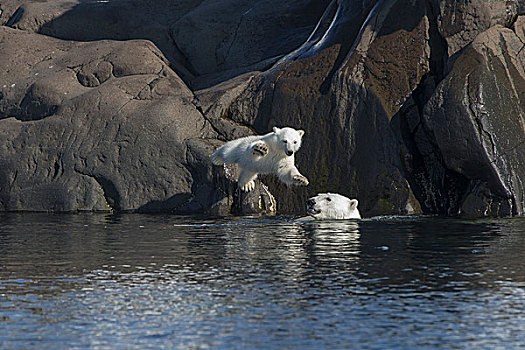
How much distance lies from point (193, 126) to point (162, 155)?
3.12 feet

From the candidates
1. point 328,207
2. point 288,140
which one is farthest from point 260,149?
point 328,207

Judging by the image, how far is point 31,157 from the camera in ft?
66.8

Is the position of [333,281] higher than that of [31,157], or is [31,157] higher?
[31,157]

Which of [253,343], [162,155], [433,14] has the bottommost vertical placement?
[253,343]

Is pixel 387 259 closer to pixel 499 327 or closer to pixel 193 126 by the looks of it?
pixel 499 327

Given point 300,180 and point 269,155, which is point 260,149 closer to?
point 269,155

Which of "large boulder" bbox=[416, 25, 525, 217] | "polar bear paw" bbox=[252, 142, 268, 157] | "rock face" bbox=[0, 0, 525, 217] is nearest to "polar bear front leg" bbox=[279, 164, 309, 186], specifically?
"polar bear paw" bbox=[252, 142, 268, 157]

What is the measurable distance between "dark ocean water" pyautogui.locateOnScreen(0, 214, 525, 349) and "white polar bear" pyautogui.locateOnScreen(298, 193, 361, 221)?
1.30 m

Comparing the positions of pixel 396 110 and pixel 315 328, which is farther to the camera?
pixel 396 110

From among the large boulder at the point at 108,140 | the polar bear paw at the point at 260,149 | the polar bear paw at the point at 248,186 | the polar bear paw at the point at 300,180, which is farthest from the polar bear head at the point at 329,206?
the large boulder at the point at 108,140

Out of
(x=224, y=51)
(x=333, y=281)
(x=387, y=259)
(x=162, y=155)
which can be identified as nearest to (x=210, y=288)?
(x=333, y=281)

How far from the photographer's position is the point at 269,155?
1638 centimetres

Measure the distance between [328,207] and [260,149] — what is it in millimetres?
2130

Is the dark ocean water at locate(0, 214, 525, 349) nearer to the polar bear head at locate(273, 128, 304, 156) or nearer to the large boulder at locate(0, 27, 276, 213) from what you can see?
the polar bear head at locate(273, 128, 304, 156)
